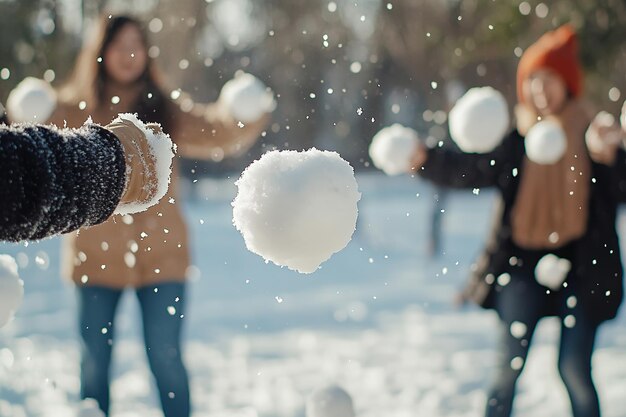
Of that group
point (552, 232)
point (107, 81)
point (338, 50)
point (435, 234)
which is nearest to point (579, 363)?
point (552, 232)

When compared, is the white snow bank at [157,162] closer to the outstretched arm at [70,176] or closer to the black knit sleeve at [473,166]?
the outstretched arm at [70,176]

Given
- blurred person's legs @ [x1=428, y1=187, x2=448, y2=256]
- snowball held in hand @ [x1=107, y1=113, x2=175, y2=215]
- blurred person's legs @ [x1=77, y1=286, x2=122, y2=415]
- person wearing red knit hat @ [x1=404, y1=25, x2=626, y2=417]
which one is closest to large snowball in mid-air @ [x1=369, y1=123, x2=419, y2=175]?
person wearing red knit hat @ [x1=404, y1=25, x2=626, y2=417]

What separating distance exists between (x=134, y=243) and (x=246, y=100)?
0.65 metres

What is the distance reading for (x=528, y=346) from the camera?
3195mm

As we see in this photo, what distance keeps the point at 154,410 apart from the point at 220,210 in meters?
10.7

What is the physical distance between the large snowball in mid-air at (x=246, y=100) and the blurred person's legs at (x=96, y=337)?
0.77 m

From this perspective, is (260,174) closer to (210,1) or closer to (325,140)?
(210,1)

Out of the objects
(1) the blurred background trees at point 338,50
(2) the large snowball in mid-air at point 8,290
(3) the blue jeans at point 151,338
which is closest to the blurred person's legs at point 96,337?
(3) the blue jeans at point 151,338

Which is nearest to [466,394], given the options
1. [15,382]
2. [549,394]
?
[549,394]

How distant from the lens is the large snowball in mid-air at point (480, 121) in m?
3.12

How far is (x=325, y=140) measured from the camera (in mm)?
22031

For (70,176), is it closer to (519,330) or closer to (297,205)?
(297,205)

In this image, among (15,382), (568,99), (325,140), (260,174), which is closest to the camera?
(260,174)

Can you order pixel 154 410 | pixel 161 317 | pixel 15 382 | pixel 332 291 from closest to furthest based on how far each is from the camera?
pixel 161 317
pixel 154 410
pixel 15 382
pixel 332 291
